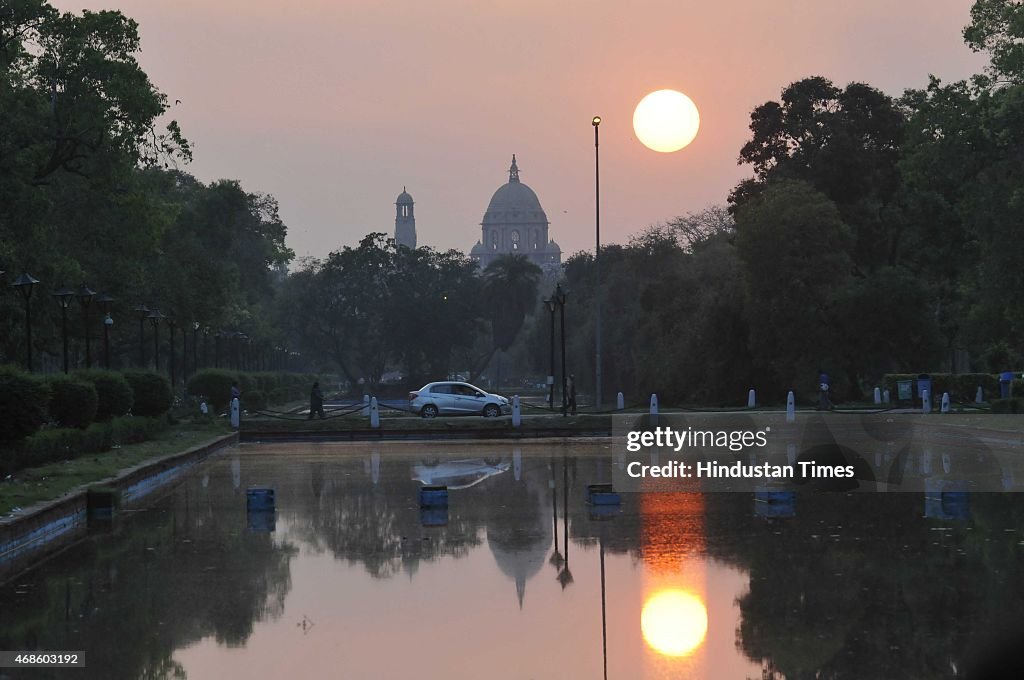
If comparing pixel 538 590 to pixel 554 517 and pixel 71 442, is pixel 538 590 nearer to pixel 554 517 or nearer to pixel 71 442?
pixel 554 517

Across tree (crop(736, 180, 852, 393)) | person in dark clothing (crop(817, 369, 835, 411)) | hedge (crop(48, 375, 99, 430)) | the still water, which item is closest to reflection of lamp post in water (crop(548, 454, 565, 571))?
the still water

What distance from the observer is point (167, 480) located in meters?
26.2

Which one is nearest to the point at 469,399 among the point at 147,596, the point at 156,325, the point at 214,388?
the point at 214,388

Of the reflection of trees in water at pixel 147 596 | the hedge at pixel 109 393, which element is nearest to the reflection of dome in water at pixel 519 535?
the reflection of trees in water at pixel 147 596

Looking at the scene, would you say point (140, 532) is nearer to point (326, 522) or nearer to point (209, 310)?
point (326, 522)

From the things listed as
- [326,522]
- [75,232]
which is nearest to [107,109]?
[75,232]

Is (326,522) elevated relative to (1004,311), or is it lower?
lower

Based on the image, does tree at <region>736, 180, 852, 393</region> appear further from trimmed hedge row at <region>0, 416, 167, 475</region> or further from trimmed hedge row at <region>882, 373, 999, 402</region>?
trimmed hedge row at <region>0, 416, 167, 475</region>

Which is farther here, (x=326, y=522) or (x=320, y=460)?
(x=320, y=460)

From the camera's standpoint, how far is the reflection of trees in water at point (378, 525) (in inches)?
563

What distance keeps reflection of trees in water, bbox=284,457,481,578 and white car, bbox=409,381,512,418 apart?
3055 centimetres

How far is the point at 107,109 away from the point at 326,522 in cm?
2267

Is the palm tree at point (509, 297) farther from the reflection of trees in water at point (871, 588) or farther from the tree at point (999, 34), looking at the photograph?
the reflection of trees in water at point (871, 588)

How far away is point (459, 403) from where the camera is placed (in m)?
56.2
